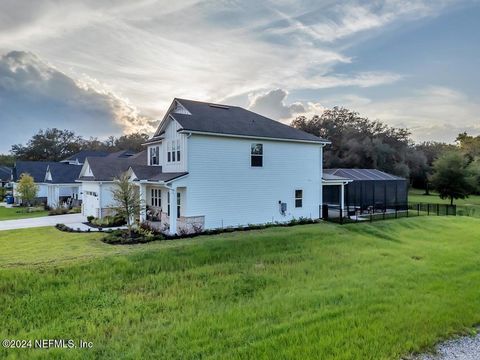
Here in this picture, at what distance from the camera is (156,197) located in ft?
65.1

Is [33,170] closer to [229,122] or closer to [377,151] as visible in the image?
[229,122]

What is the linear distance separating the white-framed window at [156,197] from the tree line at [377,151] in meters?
28.4

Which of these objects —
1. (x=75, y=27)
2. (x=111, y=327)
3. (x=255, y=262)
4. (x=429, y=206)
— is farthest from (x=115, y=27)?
(x=429, y=206)

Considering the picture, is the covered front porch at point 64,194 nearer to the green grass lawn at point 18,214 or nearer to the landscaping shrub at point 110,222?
the green grass lawn at point 18,214

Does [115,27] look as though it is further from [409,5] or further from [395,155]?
[395,155]

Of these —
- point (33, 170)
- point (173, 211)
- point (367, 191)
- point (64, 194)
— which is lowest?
point (173, 211)

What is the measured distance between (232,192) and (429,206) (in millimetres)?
15932

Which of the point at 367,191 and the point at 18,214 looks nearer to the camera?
the point at 367,191

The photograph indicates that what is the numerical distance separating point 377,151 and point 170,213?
33979 millimetres

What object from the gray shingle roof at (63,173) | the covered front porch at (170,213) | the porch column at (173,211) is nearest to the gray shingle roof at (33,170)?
the gray shingle roof at (63,173)

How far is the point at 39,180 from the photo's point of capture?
127 ft

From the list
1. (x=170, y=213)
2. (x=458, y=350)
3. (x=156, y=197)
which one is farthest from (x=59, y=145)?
(x=458, y=350)

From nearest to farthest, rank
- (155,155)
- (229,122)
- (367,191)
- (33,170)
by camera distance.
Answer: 1. (229,122)
2. (155,155)
3. (367,191)
4. (33,170)

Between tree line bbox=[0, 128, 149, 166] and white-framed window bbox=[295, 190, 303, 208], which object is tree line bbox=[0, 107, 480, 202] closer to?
tree line bbox=[0, 128, 149, 166]
